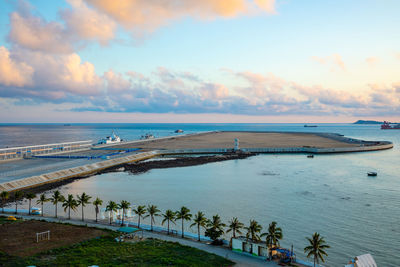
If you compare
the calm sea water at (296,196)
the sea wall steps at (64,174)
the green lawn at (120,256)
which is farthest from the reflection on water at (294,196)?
the green lawn at (120,256)

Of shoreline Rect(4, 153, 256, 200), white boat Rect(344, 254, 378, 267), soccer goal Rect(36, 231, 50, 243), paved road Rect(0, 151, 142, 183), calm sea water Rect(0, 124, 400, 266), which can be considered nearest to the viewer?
white boat Rect(344, 254, 378, 267)

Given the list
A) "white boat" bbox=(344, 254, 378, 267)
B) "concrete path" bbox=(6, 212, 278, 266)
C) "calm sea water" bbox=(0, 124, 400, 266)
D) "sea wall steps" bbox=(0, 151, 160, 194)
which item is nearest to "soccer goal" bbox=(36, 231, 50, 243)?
"concrete path" bbox=(6, 212, 278, 266)

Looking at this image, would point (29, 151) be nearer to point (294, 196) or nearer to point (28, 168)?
point (28, 168)

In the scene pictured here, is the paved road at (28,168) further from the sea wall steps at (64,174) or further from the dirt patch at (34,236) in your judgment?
the dirt patch at (34,236)

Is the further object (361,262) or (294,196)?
(294,196)

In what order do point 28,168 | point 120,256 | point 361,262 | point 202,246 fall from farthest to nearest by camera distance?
point 28,168 < point 202,246 < point 120,256 < point 361,262

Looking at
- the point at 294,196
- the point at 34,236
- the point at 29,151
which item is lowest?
the point at 294,196

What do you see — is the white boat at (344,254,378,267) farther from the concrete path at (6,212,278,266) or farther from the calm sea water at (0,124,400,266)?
the concrete path at (6,212,278,266)

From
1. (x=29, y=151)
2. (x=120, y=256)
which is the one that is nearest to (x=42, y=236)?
(x=120, y=256)
